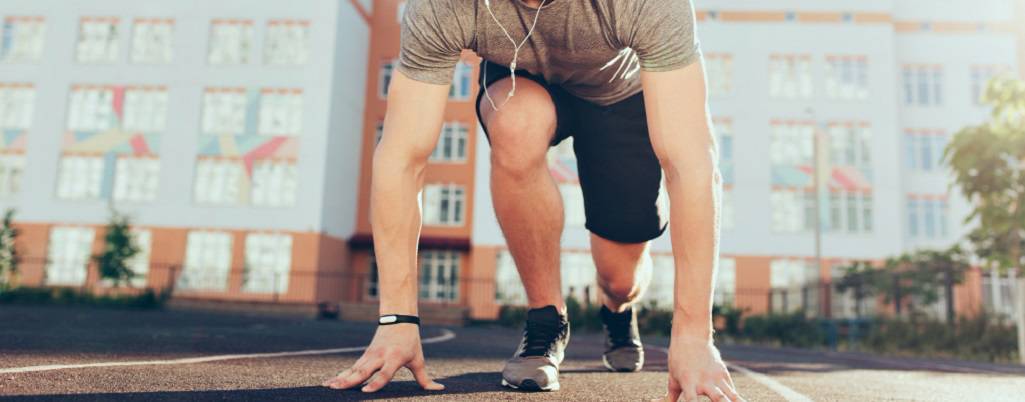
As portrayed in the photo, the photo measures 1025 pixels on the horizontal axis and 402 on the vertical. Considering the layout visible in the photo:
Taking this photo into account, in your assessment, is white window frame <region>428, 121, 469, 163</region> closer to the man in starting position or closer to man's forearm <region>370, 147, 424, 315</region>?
the man in starting position

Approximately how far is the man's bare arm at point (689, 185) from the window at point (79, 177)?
27.2 meters

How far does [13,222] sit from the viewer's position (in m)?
25.1

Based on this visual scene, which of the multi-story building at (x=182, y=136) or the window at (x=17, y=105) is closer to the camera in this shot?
the multi-story building at (x=182, y=136)

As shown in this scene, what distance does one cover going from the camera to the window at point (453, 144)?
2809 centimetres

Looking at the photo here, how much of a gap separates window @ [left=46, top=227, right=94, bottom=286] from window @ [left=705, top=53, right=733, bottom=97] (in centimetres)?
2153

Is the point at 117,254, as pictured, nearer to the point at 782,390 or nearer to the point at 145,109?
the point at 145,109

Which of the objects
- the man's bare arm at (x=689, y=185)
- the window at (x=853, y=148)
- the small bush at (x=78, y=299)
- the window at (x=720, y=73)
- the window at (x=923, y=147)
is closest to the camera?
the man's bare arm at (x=689, y=185)

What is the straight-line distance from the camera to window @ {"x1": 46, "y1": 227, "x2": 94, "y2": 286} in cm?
2456

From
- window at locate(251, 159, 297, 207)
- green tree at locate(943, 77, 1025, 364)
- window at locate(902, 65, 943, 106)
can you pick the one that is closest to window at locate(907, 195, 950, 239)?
window at locate(902, 65, 943, 106)

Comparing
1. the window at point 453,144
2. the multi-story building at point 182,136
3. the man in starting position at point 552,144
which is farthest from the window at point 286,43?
the man in starting position at point 552,144

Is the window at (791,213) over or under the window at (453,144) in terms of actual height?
under

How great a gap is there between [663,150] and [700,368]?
59cm

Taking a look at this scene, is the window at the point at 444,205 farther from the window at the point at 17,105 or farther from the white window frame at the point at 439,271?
the window at the point at 17,105

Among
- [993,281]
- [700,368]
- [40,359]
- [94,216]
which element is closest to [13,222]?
[94,216]
